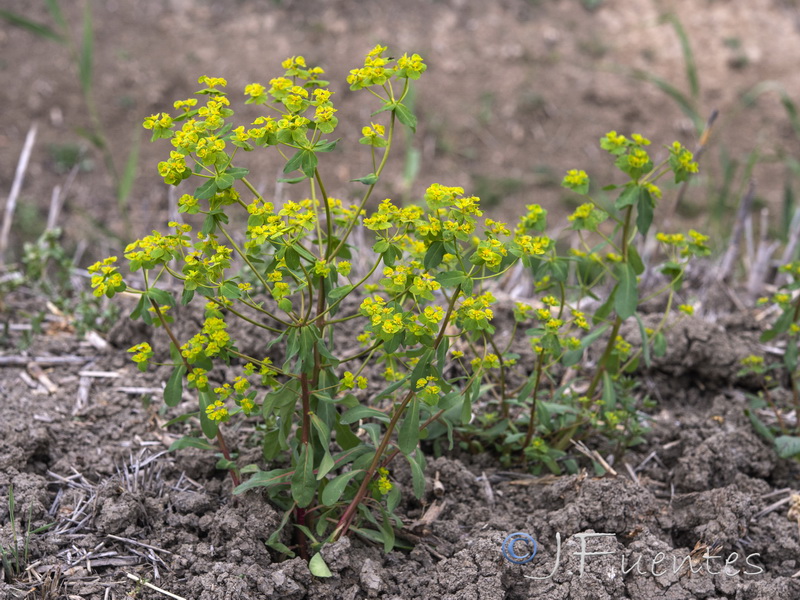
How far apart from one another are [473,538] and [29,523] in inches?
49.5

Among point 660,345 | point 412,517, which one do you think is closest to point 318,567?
point 412,517

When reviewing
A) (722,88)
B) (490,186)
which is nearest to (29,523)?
(490,186)

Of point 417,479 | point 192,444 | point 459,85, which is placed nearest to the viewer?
point 417,479

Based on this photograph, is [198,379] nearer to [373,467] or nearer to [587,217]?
[373,467]

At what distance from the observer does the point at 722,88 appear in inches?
295

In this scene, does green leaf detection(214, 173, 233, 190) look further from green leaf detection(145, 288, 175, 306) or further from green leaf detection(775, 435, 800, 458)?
green leaf detection(775, 435, 800, 458)

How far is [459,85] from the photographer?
7.33 meters

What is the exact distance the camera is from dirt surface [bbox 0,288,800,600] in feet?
7.64

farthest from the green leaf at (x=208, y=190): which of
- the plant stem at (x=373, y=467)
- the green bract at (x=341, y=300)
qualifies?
the plant stem at (x=373, y=467)

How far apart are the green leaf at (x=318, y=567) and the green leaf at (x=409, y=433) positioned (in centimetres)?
38

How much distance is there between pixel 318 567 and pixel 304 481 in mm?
235

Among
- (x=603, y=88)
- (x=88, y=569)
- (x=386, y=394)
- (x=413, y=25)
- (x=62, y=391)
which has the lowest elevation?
(x=88, y=569)

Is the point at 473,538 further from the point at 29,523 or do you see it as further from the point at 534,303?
the point at 534,303

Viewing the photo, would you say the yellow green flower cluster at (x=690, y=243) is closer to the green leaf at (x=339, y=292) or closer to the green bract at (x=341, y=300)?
the green bract at (x=341, y=300)
